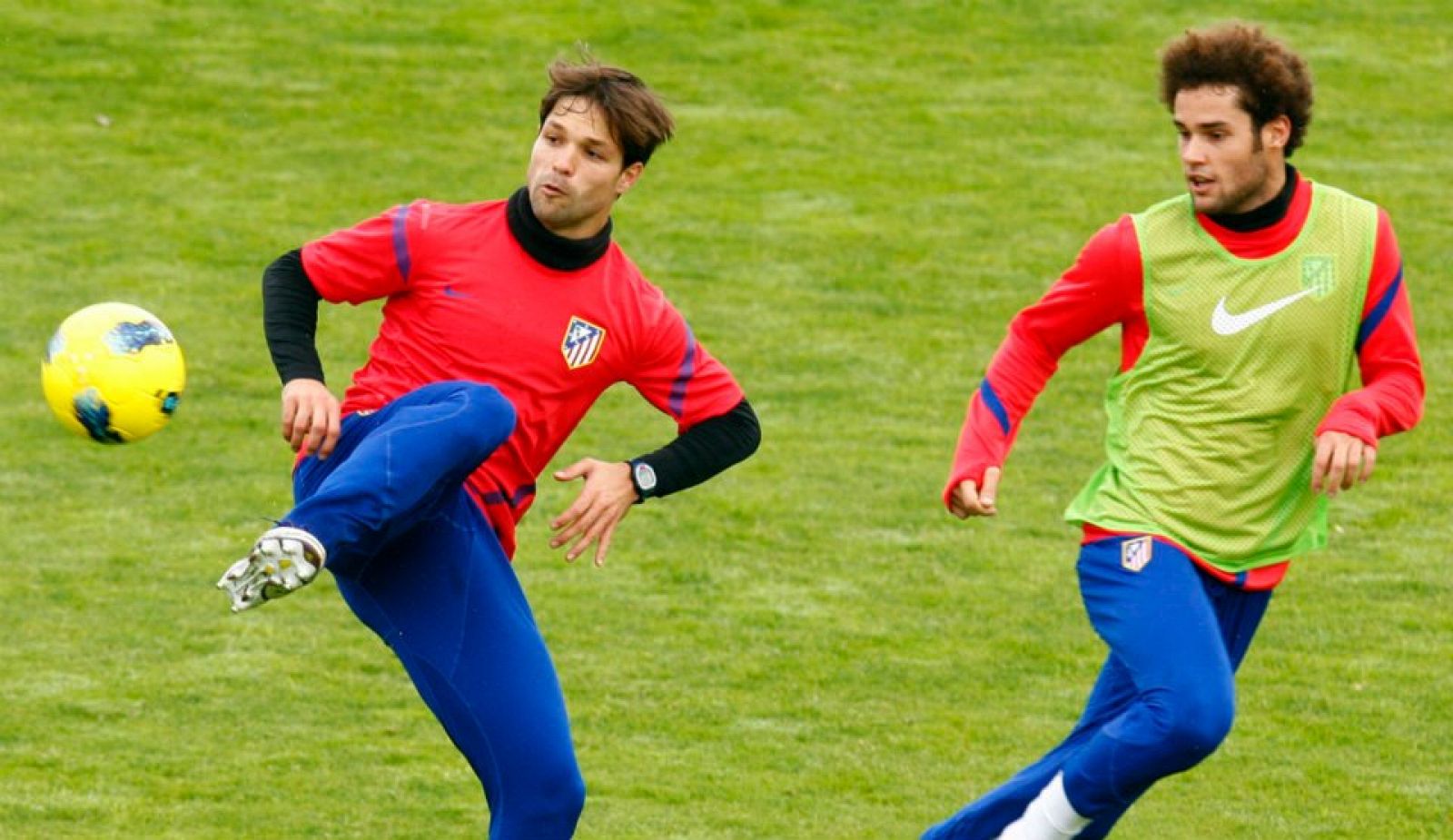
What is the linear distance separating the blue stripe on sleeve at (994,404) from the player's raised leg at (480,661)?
1491 mm

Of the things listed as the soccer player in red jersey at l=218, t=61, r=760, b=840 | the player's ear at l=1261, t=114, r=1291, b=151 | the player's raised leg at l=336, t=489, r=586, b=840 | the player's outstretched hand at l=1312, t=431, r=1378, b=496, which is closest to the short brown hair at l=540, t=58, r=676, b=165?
the soccer player in red jersey at l=218, t=61, r=760, b=840

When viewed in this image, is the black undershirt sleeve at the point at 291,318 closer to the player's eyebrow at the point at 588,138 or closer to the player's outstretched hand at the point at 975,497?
the player's eyebrow at the point at 588,138

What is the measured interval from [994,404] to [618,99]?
1445mm

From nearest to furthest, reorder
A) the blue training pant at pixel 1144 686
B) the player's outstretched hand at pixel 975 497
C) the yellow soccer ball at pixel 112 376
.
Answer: the blue training pant at pixel 1144 686, the player's outstretched hand at pixel 975 497, the yellow soccer ball at pixel 112 376

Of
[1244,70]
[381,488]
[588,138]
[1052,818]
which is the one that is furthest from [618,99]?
[1052,818]

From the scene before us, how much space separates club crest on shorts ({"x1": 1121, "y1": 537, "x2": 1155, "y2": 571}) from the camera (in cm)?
702

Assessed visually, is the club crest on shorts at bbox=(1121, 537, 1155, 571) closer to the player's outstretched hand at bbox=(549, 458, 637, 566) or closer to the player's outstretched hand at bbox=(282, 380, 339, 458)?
the player's outstretched hand at bbox=(549, 458, 637, 566)

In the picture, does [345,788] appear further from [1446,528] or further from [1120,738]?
[1446,528]

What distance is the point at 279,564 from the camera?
6336 mm

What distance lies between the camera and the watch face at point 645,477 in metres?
7.22

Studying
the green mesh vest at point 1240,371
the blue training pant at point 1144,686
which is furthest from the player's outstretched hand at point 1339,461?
the blue training pant at point 1144,686

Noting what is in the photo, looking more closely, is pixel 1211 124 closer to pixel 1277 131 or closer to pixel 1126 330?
pixel 1277 131

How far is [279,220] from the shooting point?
16734 millimetres

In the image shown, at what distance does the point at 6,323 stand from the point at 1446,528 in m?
8.44
